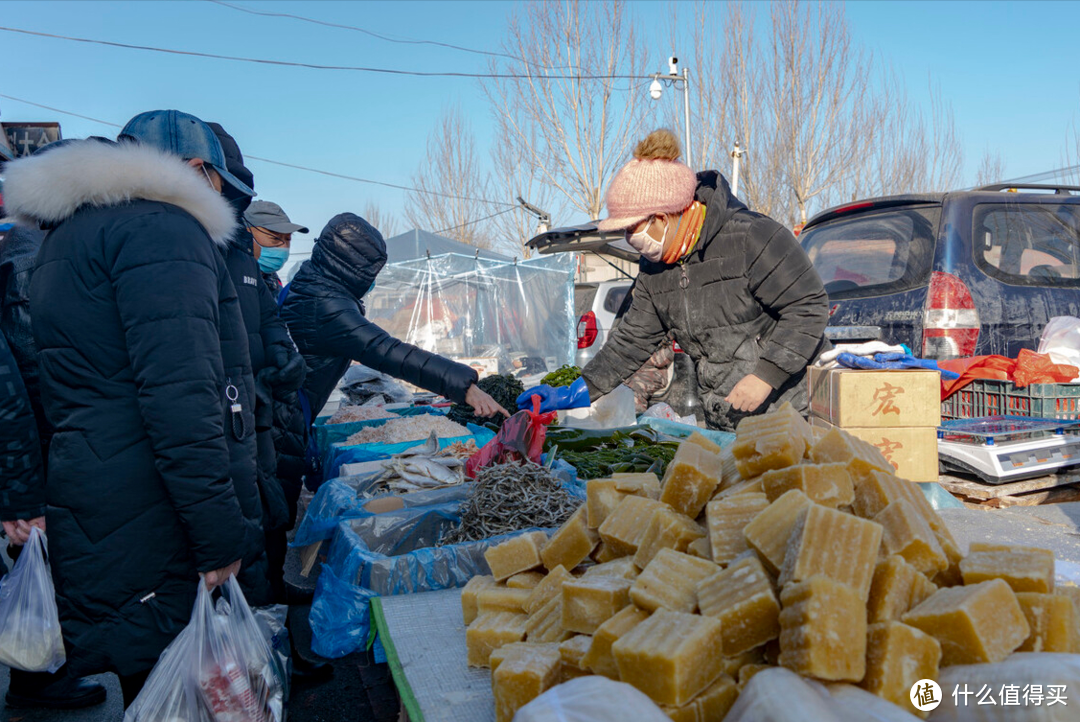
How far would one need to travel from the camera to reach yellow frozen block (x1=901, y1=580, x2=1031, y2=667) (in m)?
1.39

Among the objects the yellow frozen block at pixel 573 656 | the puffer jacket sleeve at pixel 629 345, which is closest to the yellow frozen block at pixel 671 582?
the yellow frozen block at pixel 573 656

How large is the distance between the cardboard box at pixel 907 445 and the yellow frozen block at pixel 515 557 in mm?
1911

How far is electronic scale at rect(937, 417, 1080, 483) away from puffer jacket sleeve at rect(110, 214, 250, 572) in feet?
12.0

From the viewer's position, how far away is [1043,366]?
4023 millimetres

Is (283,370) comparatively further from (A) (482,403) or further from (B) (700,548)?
(B) (700,548)

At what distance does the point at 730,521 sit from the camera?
1.80 m

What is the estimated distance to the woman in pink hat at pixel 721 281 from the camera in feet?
11.6

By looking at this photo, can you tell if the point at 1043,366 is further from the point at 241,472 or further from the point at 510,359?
the point at 510,359

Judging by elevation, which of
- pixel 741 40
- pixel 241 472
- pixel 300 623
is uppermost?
pixel 741 40

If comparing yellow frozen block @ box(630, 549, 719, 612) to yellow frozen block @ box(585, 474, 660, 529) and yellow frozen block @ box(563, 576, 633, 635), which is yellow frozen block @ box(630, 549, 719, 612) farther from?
yellow frozen block @ box(585, 474, 660, 529)

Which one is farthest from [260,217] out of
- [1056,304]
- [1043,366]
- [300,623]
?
[1056,304]

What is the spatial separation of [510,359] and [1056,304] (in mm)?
10492

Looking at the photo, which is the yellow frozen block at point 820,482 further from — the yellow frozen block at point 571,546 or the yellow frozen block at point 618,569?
the yellow frozen block at point 571,546

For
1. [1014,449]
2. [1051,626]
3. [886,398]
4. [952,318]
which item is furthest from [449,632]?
[952,318]
